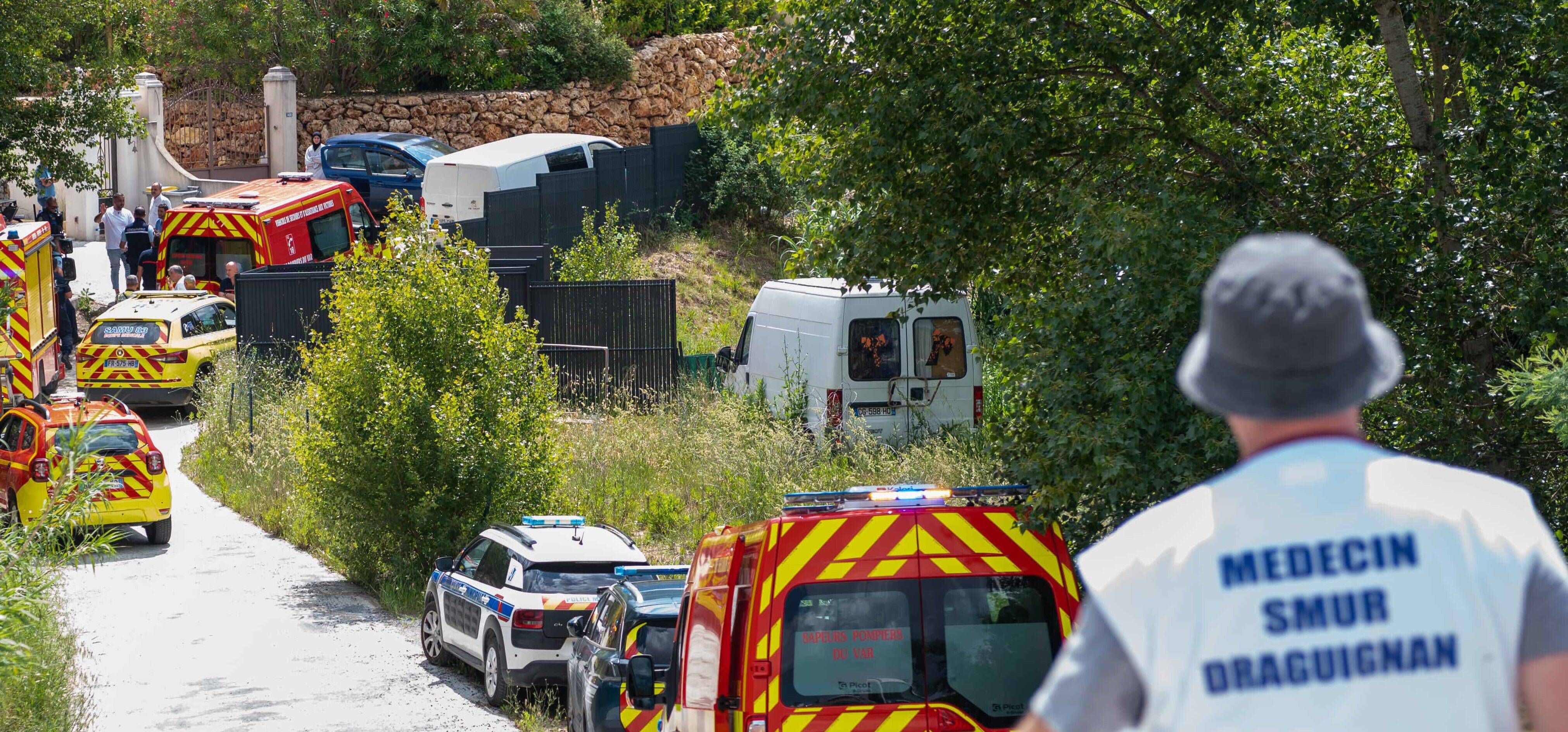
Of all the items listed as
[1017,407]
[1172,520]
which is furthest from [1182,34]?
[1172,520]

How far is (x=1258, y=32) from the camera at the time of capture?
346 inches

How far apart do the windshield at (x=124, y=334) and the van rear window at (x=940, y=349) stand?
11.7 metres

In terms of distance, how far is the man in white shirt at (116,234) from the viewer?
1083 inches

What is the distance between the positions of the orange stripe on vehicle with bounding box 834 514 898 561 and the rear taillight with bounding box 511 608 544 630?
234 inches

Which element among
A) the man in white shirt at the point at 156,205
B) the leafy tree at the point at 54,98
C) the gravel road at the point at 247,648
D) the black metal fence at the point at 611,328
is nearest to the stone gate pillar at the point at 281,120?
the man in white shirt at the point at 156,205

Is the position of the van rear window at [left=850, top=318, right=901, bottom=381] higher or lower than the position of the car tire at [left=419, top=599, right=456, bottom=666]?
higher

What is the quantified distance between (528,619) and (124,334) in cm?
1357

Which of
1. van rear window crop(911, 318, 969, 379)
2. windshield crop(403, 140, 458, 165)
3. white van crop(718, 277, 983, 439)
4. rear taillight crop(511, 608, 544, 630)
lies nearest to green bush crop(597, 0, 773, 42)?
windshield crop(403, 140, 458, 165)

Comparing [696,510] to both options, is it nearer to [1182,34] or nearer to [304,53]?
[1182,34]

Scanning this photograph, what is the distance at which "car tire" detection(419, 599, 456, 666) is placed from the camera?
12.6m

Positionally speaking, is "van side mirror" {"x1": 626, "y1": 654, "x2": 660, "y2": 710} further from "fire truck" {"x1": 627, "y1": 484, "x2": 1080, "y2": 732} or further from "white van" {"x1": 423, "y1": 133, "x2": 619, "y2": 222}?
"white van" {"x1": 423, "y1": 133, "x2": 619, "y2": 222}

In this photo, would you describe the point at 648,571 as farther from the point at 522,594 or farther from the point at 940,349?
the point at 940,349

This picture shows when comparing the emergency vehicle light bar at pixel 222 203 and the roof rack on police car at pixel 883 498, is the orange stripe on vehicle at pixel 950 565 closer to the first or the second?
the roof rack on police car at pixel 883 498

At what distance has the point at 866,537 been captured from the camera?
18.1ft
